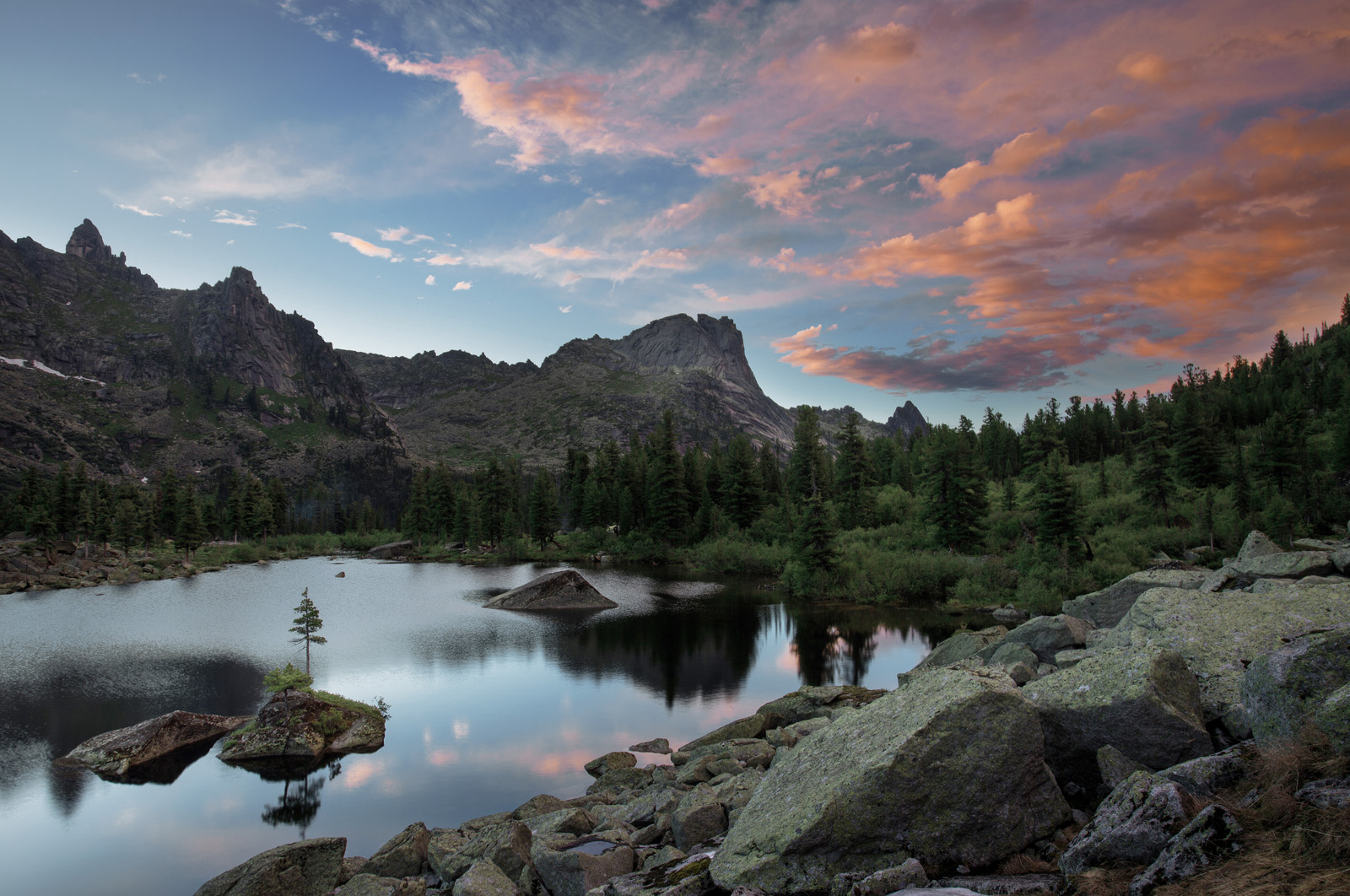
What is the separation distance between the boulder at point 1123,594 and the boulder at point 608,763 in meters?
18.0

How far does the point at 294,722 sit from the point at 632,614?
26.3 meters

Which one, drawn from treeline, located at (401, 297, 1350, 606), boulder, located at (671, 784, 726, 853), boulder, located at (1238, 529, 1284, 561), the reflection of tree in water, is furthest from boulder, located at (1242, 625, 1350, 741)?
treeline, located at (401, 297, 1350, 606)

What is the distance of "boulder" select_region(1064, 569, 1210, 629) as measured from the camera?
70.2ft

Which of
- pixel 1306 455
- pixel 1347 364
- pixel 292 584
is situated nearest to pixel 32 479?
pixel 292 584

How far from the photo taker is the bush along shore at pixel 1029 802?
5.26 metres

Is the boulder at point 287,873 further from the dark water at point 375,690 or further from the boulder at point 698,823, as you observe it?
the boulder at point 698,823

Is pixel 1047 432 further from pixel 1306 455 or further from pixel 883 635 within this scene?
pixel 883 635

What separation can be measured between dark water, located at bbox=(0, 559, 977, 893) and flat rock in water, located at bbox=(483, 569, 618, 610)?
8.35 ft

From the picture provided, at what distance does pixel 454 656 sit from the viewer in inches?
1382

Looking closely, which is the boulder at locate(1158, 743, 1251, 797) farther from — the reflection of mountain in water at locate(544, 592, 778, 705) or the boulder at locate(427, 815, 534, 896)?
the reflection of mountain in water at locate(544, 592, 778, 705)

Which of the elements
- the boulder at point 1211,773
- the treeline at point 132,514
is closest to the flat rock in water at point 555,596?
the boulder at point 1211,773

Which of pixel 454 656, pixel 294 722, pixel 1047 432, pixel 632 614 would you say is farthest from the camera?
pixel 1047 432

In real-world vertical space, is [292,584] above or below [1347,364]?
below

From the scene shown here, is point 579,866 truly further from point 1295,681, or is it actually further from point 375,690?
point 375,690
